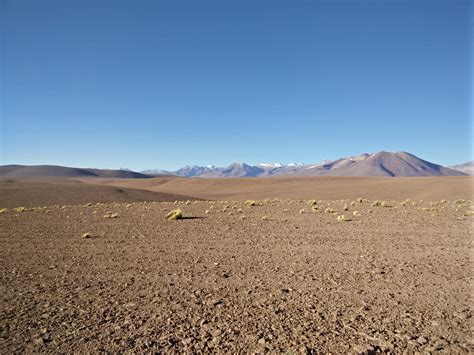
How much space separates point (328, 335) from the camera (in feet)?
15.6

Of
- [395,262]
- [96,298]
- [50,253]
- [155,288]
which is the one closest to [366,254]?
[395,262]

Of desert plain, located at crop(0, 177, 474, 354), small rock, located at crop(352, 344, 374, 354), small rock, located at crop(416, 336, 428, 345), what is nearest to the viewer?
small rock, located at crop(352, 344, 374, 354)

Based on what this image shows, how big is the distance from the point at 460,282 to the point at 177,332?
6.18 metres

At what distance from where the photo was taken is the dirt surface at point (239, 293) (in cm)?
470

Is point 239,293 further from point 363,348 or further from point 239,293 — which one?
point 363,348

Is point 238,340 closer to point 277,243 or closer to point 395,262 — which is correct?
point 395,262

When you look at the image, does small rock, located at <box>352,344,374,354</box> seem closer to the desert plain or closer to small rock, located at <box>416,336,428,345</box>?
the desert plain

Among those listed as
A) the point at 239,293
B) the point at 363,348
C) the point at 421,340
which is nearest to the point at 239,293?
the point at 239,293

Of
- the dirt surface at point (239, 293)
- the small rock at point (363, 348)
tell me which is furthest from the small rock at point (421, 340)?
the small rock at point (363, 348)

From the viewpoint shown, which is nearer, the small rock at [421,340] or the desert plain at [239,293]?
the small rock at [421,340]

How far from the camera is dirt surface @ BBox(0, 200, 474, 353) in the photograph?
470cm

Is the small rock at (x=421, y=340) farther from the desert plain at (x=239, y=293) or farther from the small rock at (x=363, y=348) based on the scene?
the small rock at (x=363, y=348)

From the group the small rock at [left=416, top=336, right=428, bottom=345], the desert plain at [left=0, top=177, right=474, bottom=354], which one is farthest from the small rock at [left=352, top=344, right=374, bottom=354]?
the small rock at [left=416, top=336, right=428, bottom=345]

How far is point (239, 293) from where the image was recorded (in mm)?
6566
